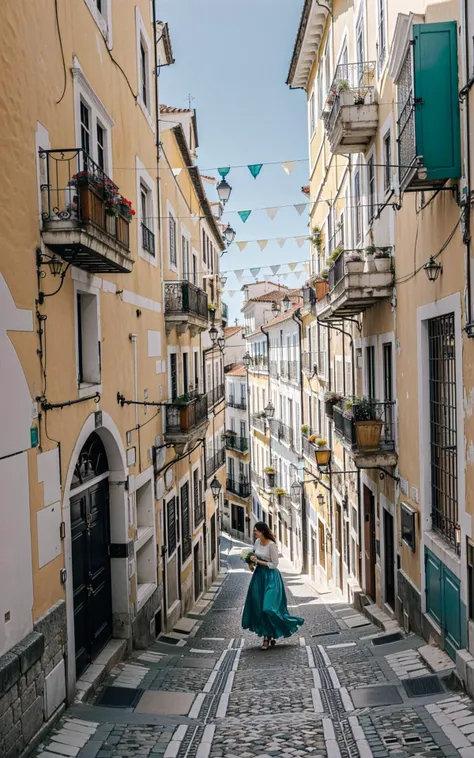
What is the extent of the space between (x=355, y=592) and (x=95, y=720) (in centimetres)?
916

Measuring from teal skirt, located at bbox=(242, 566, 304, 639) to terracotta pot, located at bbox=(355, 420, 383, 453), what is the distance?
98.1 inches

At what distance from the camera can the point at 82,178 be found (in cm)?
814

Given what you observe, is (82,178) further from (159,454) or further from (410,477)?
(159,454)

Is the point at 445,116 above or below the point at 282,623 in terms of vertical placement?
above

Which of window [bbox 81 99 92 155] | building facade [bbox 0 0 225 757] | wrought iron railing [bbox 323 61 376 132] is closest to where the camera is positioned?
building facade [bbox 0 0 225 757]

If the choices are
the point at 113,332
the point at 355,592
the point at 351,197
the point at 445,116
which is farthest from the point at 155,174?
the point at 355,592

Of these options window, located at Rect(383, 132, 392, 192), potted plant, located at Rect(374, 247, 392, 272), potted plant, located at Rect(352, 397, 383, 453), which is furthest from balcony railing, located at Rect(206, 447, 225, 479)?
window, located at Rect(383, 132, 392, 192)

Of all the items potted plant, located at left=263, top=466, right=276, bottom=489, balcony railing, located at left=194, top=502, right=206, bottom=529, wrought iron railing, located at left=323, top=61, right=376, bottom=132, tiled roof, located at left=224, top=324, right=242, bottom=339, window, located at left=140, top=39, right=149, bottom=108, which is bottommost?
potted plant, located at left=263, top=466, right=276, bottom=489

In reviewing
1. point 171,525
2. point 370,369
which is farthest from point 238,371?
point 370,369

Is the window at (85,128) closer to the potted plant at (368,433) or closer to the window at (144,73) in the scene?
the window at (144,73)

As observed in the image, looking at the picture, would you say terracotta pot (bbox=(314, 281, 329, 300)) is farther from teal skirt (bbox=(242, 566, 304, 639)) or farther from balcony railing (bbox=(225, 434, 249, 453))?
balcony railing (bbox=(225, 434, 249, 453))

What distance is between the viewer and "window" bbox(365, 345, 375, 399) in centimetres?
1488

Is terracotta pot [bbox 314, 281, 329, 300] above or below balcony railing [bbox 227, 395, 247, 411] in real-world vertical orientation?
above

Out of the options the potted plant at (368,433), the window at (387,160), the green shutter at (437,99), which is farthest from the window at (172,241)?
the green shutter at (437,99)
